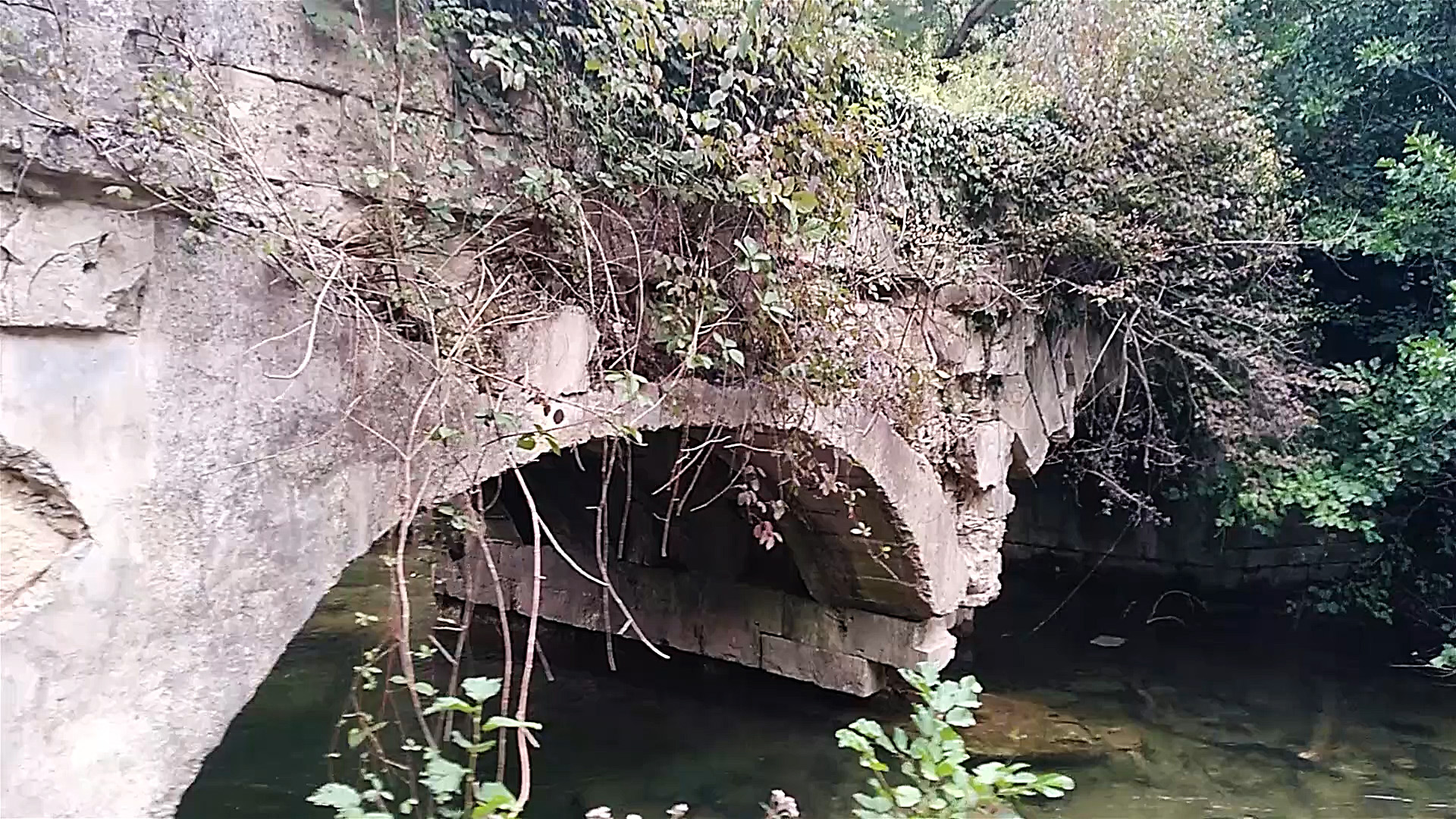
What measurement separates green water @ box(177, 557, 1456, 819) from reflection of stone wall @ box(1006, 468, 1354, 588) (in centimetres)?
150

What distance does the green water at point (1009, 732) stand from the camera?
4988 mm

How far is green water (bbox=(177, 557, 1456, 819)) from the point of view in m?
4.99

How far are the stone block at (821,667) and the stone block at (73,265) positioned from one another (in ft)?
15.0

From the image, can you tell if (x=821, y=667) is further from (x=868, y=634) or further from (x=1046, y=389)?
(x=1046, y=389)

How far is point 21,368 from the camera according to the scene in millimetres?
1922

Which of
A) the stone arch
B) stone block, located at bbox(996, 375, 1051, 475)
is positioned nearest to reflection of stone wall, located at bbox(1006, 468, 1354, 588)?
stone block, located at bbox(996, 375, 1051, 475)

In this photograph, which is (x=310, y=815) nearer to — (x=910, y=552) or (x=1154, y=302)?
(x=910, y=552)

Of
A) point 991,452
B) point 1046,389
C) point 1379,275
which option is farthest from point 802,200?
point 1379,275

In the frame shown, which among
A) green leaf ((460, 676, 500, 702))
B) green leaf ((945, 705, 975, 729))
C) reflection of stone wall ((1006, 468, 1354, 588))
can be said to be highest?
reflection of stone wall ((1006, 468, 1354, 588))

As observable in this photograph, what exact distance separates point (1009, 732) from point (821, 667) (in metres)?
1.05

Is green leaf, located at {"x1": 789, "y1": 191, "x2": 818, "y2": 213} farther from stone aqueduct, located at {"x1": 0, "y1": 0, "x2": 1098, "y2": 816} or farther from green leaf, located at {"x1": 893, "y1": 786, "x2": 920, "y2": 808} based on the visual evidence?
green leaf, located at {"x1": 893, "y1": 786, "x2": 920, "y2": 808}

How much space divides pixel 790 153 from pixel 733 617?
3.67 m

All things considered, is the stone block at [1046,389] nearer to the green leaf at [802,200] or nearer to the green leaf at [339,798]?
the green leaf at [802,200]

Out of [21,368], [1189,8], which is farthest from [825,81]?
[1189,8]
